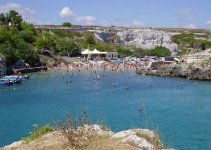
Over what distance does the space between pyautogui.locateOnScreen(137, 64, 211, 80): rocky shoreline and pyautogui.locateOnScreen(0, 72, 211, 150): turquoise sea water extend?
8.06 meters

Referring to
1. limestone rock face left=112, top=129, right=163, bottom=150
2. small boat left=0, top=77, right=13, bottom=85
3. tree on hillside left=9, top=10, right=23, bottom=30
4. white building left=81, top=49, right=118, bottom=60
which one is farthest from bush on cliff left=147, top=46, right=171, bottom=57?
limestone rock face left=112, top=129, right=163, bottom=150

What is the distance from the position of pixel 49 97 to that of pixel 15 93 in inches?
292

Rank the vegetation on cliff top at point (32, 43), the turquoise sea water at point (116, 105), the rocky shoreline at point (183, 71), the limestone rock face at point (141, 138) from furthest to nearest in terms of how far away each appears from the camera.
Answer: the vegetation on cliff top at point (32, 43), the rocky shoreline at point (183, 71), the turquoise sea water at point (116, 105), the limestone rock face at point (141, 138)

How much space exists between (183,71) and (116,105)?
2120 inches

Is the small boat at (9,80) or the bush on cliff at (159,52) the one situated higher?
the small boat at (9,80)

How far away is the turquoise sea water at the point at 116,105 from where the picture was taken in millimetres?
43444

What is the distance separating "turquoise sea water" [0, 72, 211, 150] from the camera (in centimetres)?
4344

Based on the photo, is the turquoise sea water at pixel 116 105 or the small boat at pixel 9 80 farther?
the small boat at pixel 9 80

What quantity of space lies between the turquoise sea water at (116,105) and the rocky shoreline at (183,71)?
806cm

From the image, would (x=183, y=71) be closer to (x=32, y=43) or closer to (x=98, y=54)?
(x=98, y=54)

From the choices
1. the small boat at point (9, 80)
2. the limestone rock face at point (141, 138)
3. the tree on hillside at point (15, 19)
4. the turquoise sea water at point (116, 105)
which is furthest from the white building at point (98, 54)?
the limestone rock face at point (141, 138)

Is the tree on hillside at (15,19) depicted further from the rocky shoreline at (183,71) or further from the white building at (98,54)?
the rocky shoreline at (183,71)

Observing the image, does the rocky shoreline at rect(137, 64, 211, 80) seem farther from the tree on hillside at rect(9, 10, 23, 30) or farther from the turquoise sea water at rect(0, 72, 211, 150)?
the tree on hillside at rect(9, 10, 23, 30)

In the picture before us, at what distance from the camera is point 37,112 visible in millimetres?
56906
